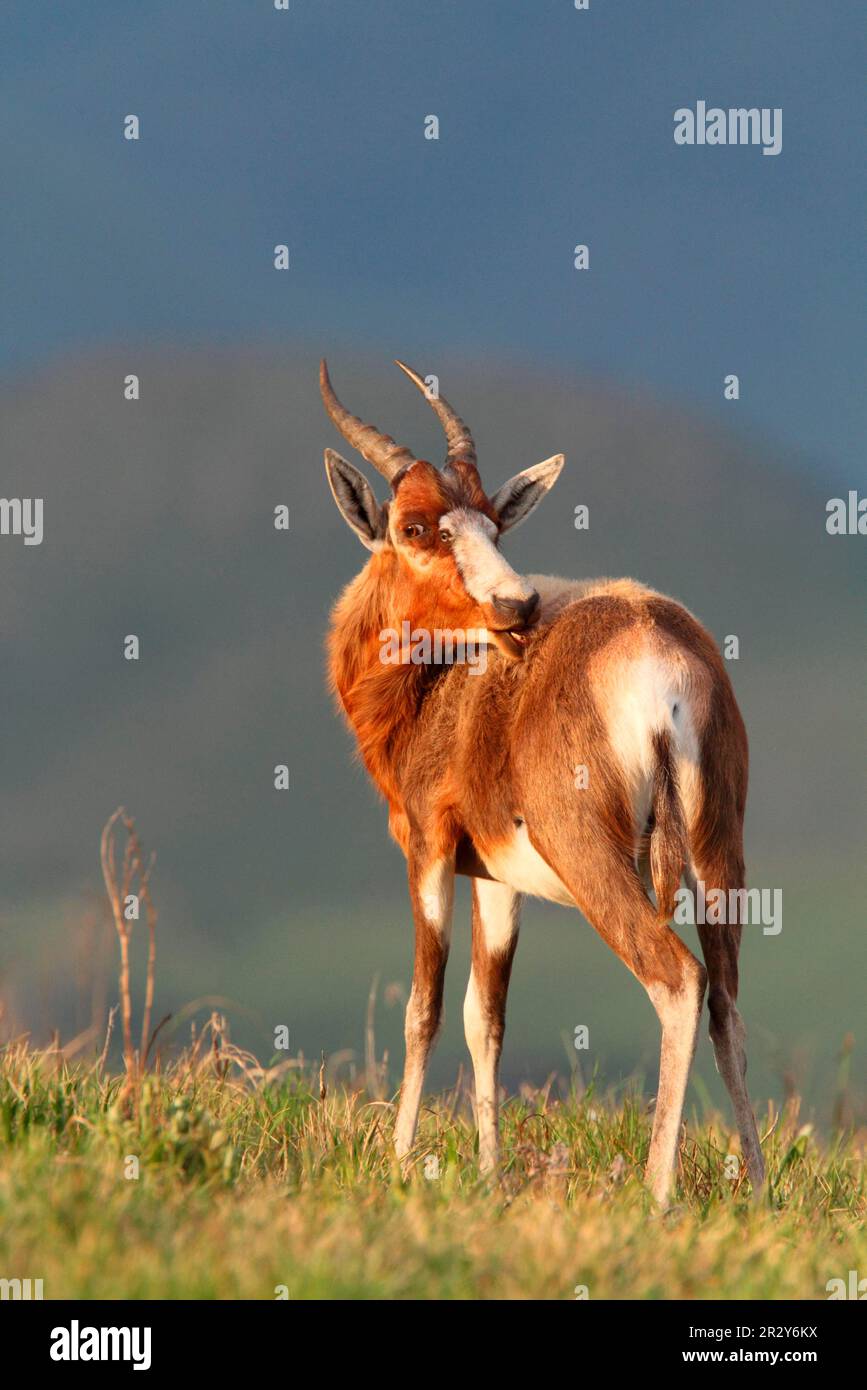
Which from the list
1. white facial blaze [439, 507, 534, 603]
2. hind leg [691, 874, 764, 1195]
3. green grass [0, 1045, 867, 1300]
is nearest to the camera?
green grass [0, 1045, 867, 1300]

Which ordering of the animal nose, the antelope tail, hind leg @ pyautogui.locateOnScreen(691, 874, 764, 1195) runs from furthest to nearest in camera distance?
1. the animal nose
2. hind leg @ pyautogui.locateOnScreen(691, 874, 764, 1195)
3. the antelope tail

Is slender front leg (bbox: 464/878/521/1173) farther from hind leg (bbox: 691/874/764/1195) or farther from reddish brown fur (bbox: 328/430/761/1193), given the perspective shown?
hind leg (bbox: 691/874/764/1195)

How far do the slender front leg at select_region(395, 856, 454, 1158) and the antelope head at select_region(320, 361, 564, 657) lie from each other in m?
1.39

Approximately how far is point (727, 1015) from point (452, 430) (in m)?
4.11

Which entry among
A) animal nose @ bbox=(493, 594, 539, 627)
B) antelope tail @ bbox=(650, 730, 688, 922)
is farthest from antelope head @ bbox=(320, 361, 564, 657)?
antelope tail @ bbox=(650, 730, 688, 922)

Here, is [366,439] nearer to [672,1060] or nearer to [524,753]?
[524,753]

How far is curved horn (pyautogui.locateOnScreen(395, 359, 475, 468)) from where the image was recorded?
363 inches

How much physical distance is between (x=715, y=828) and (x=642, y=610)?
4.13 feet

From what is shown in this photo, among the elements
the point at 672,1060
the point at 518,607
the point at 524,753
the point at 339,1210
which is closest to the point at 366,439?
the point at 518,607

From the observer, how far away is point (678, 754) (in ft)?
24.0

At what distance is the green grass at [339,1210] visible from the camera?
14.4 ft

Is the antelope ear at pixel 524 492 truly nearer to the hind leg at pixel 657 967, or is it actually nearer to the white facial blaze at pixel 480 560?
the white facial blaze at pixel 480 560
